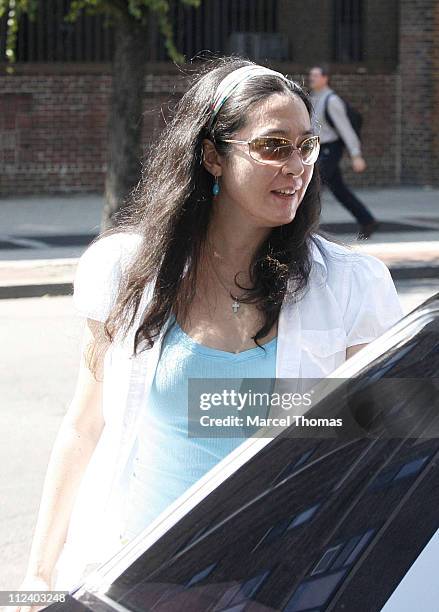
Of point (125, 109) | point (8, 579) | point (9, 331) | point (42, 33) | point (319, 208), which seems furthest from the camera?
point (42, 33)

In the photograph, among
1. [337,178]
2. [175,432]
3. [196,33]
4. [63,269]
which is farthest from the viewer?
[196,33]

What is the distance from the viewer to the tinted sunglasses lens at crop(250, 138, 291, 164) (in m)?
2.53

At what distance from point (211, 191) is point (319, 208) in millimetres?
226

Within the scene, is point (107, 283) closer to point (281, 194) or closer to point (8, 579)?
point (281, 194)

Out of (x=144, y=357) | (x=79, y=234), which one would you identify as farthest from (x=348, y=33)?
(x=144, y=357)

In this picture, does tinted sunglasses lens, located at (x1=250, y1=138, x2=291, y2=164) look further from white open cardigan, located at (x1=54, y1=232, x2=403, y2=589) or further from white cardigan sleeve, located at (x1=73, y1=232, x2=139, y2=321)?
white cardigan sleeve, located at (x1=73, y1=232, x2=139, y2=321)

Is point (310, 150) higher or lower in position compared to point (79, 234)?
higher

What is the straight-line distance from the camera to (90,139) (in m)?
19.7

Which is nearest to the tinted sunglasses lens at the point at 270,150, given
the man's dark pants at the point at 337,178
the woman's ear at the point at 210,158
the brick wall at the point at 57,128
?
the woman's ear at the point at 210,158

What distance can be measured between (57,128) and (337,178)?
6.13m

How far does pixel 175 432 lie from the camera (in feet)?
8.02

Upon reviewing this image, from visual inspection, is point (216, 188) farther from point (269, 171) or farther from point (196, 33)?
point (196, 33)

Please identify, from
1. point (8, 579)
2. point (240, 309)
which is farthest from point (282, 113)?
point (8, 579)

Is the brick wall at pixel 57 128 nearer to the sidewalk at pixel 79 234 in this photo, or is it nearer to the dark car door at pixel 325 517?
the sidewalk at pixel 79 234
